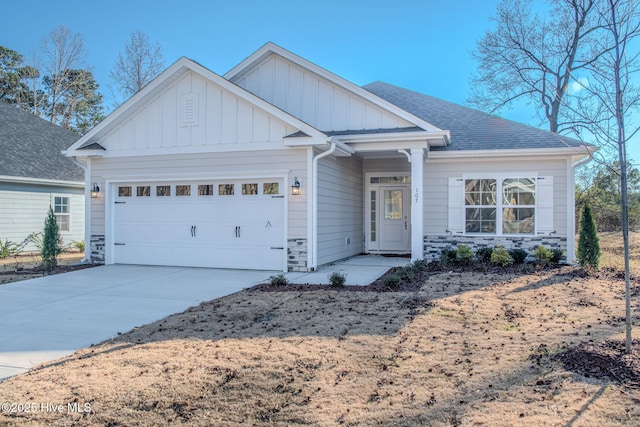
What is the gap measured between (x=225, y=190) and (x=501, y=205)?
21.7ft

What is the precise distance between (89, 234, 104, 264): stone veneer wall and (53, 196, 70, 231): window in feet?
19.0

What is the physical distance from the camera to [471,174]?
11664 millimetres

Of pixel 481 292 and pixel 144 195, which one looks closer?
pixel 481 292

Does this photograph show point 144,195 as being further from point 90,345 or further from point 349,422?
point 349,422

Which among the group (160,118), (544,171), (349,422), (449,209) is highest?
(160,118)

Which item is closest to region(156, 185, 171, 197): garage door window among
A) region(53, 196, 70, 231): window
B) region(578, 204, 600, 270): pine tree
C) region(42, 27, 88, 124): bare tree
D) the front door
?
the front door

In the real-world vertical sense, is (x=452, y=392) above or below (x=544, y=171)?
below

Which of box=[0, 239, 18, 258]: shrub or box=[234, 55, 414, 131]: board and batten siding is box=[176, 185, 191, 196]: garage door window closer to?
box=[234, 55, 414, 131]: board and batten siding

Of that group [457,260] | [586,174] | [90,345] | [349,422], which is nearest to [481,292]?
[457,260]

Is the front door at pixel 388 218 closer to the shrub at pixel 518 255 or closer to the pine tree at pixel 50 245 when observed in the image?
the shrub at pixel 518 255

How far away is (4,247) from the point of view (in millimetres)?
14062

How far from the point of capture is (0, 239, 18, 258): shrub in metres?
14.0

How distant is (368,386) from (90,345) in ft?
9.76

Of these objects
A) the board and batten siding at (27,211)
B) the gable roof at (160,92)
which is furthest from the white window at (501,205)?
the board and batten siding at (27,211)
